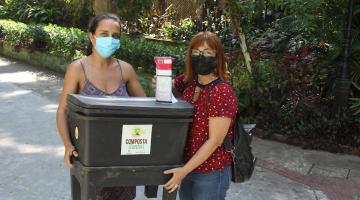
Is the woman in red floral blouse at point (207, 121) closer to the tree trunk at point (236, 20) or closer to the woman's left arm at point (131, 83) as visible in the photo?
the woman's left arm at point (131, 83)

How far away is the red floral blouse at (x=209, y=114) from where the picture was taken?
233 cm

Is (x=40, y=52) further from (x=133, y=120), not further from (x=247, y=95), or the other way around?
(x=133, y=120)

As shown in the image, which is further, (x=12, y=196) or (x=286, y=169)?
(x=286, y=169)

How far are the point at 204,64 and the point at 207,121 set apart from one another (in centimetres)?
28

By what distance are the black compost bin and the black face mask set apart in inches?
8.0

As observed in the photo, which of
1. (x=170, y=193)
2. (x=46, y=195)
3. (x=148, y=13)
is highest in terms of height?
(x=148, y=13)

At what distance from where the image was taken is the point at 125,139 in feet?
7.20

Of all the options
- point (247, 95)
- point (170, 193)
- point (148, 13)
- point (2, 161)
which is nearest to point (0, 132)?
point (2, 161)

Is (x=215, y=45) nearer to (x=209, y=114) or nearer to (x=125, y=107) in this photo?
(x=209, y=114)

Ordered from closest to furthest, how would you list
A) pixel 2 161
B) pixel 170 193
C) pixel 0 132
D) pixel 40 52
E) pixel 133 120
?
1. pixel 133 120
2. pixel 170 193
3. pixel 2 161
4. pixel 0 132
5. pixel 40 52

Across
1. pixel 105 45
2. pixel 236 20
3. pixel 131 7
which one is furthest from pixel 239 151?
pixel 131 7

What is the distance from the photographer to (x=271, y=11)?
10.5 metres

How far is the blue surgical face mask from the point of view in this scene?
2514mm

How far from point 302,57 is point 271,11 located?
13.2 ft
